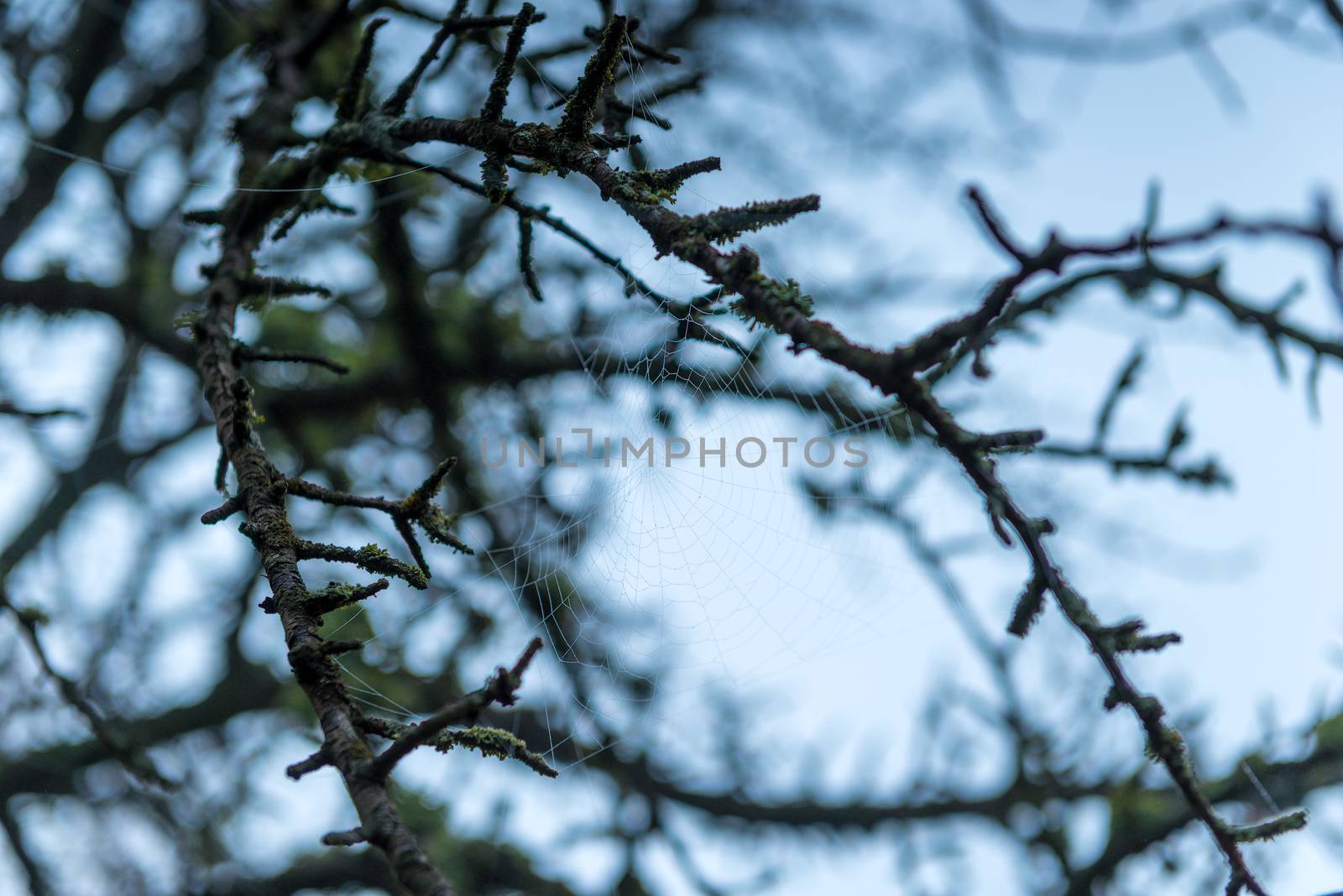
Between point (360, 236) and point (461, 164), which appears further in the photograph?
point (360, 236)

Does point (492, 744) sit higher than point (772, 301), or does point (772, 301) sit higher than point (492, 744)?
point (772, 301)

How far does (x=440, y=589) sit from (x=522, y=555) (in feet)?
1.32

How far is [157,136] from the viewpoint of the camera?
4156mm

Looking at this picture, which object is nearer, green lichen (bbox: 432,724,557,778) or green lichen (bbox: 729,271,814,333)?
green lichen (bbox: 729,271,814,333)

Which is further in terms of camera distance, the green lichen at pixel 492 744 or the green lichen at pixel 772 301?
the green lichen at pixel 492 744

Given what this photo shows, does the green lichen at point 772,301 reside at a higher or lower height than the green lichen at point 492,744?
higher

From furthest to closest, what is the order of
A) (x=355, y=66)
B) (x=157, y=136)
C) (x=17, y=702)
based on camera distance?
(x=157, y=136) < (x=17, y=702) < (x=355, y=66)

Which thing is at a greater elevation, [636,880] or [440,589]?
[440,589]

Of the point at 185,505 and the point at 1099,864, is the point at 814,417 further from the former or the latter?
the point at 185,505

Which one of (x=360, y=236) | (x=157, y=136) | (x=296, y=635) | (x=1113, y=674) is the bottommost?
(x=1113, y=674)

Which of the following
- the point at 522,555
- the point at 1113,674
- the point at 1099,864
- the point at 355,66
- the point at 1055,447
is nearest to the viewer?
the point at 1113,674

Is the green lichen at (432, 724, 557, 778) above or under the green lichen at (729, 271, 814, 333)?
under

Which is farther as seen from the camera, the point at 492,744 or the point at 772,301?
the point at 492,744

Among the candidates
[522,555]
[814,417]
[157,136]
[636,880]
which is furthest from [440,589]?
[157,136]
